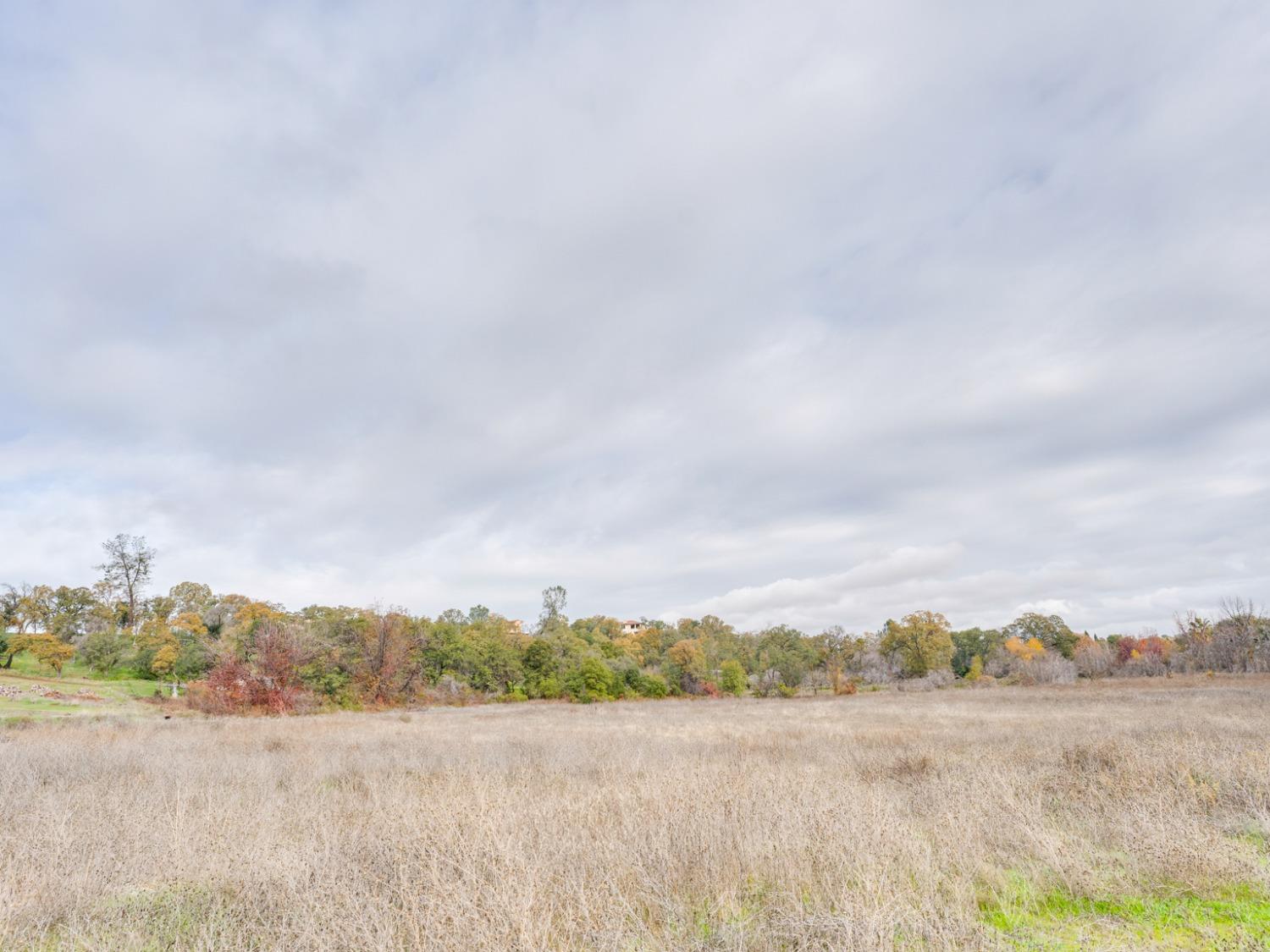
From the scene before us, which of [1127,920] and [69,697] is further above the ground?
[1127,920]

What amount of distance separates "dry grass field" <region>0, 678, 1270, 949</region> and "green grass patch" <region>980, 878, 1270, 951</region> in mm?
27

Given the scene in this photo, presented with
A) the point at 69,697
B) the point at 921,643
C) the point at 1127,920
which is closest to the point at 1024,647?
the point at 921,643

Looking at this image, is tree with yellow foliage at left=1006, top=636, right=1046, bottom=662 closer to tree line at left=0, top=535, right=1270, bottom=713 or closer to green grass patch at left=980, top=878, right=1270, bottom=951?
tree line at left=0, top=535, right=1270, bottom=713

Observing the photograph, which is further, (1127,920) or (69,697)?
(69,697)

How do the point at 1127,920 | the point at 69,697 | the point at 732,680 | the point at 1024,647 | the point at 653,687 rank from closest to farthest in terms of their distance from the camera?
the point at 1127,920 → the point at 69,697 → the point at 653,687 → the point at 732,680 → the point at 1024,647

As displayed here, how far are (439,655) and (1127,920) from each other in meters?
55.3

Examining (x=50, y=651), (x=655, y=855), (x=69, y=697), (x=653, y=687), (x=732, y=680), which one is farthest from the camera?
(x=732, y=680)

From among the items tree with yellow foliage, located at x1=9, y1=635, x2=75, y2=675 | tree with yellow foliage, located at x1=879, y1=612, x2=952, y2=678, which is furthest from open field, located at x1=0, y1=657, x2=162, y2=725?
tree with yellow foliage, located at x1=879, y1=612, x2=952, y2=678

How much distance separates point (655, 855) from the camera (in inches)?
221

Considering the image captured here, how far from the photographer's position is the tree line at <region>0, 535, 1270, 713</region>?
37.5 m

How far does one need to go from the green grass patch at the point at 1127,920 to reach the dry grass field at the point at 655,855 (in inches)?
1.1

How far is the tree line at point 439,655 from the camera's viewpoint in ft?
123

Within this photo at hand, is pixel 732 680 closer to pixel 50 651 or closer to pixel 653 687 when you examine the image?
pixel 653 687

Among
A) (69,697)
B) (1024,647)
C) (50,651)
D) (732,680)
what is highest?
(50,651)
